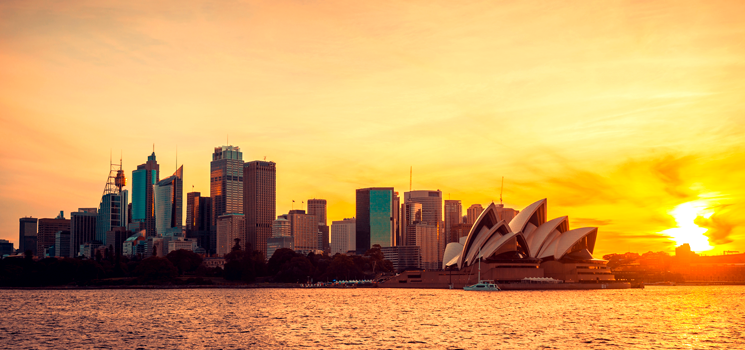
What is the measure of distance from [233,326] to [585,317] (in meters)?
36.8

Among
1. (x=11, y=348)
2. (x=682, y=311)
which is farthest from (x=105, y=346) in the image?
(x=682, y=311)

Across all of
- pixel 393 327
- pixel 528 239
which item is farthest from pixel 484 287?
pixel 393 327

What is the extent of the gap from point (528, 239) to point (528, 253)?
409 centimetres

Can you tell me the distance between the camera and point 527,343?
53406 mm

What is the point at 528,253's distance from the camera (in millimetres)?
162250

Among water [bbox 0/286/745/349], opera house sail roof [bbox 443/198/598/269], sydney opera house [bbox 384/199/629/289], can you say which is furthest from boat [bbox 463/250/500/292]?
water [bbox 0/286/745/349]

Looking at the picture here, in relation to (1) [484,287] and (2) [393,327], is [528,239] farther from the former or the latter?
(2) [393,327]

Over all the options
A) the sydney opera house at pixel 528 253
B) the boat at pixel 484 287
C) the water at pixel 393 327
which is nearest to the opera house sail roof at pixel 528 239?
the sydney opera house at pixel 528 253

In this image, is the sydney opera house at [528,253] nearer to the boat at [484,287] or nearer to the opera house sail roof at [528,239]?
the opera house sail roof at [528,239]

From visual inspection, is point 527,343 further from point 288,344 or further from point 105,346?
point 105,346

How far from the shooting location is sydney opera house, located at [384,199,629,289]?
525 feet

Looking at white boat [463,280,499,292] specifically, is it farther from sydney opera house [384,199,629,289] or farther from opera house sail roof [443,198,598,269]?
opera house sail roof [443,198,598,269]

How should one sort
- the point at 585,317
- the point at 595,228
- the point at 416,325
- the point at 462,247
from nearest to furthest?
the point at 416,325, the point at 585,317, the point at 595,228, the point at 462,247

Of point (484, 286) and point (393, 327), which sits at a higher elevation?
point (393, 327)
